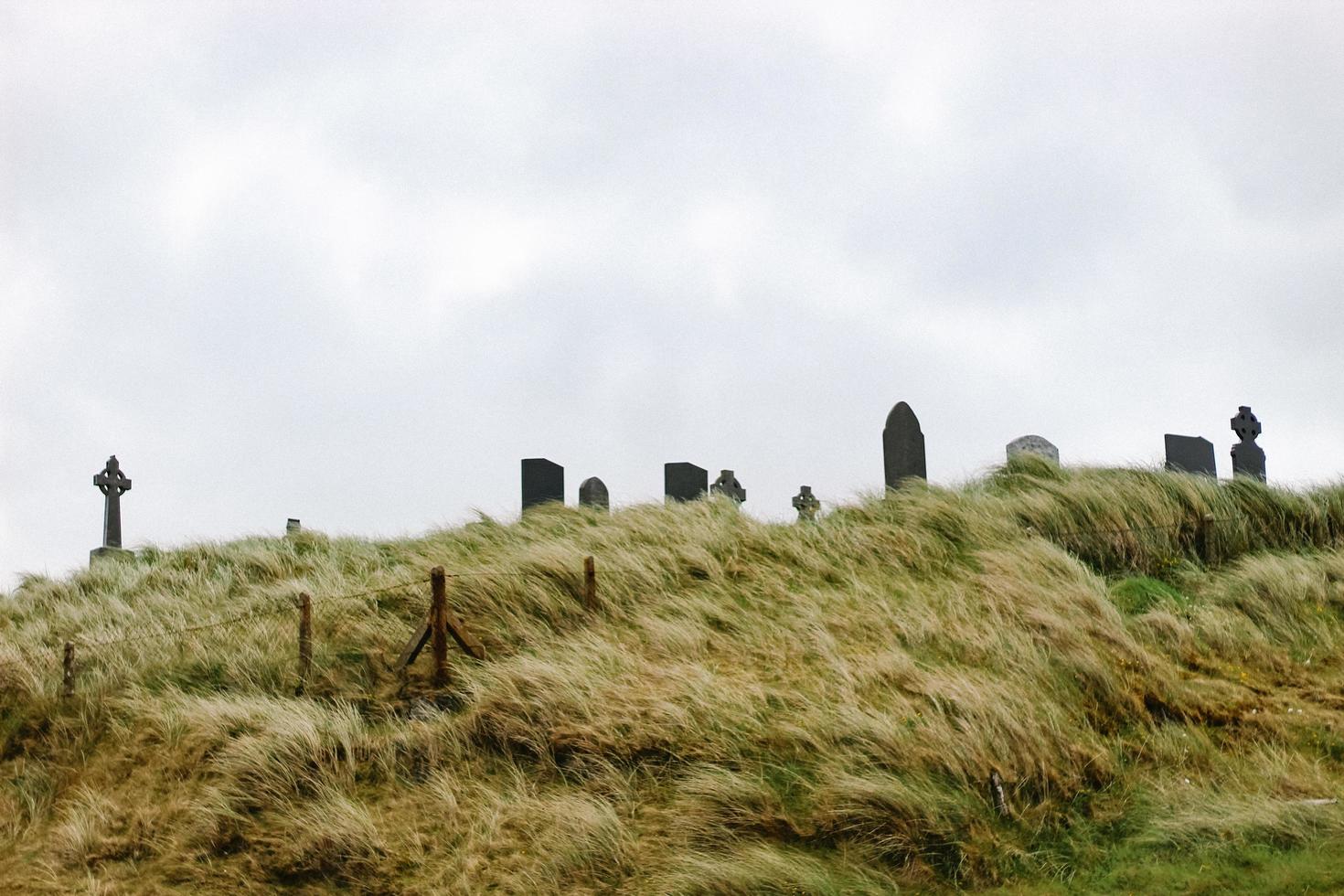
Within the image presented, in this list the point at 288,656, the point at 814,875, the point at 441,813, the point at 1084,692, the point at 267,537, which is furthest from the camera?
the point at 267,537

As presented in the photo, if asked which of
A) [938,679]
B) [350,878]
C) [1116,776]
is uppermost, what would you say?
[938,679]

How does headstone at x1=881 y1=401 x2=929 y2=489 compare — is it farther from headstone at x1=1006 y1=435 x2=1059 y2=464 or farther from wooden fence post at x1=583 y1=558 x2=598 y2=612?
wooden fence post at x1=583 y1=558 x2=598 y2=612

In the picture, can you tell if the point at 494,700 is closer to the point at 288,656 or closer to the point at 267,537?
the point at 288,656

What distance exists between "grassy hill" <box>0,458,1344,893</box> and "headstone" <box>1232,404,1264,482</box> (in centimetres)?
375

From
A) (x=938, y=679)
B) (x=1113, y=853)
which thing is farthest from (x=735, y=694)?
(x=1113, y=853)

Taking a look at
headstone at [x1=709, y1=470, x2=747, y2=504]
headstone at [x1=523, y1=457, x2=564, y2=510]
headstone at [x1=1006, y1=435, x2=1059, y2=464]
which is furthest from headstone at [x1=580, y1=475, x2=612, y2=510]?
headstone at [x1=1006, y1=435, x2=1059, y2=464]

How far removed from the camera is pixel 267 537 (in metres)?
15.5

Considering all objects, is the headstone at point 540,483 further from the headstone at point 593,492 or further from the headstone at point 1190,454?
the headstone at point 1190,454

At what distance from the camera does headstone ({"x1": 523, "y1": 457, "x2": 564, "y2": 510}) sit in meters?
14.6

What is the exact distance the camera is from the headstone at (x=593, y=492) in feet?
49.4

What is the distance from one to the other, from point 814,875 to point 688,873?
654 mm

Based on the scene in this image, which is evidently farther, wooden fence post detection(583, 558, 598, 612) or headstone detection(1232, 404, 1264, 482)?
headstone detection(1232, 404, 1264, 482)

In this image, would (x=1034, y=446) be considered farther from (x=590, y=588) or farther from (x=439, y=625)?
(x=439, y=625)

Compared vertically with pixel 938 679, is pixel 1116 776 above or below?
below
